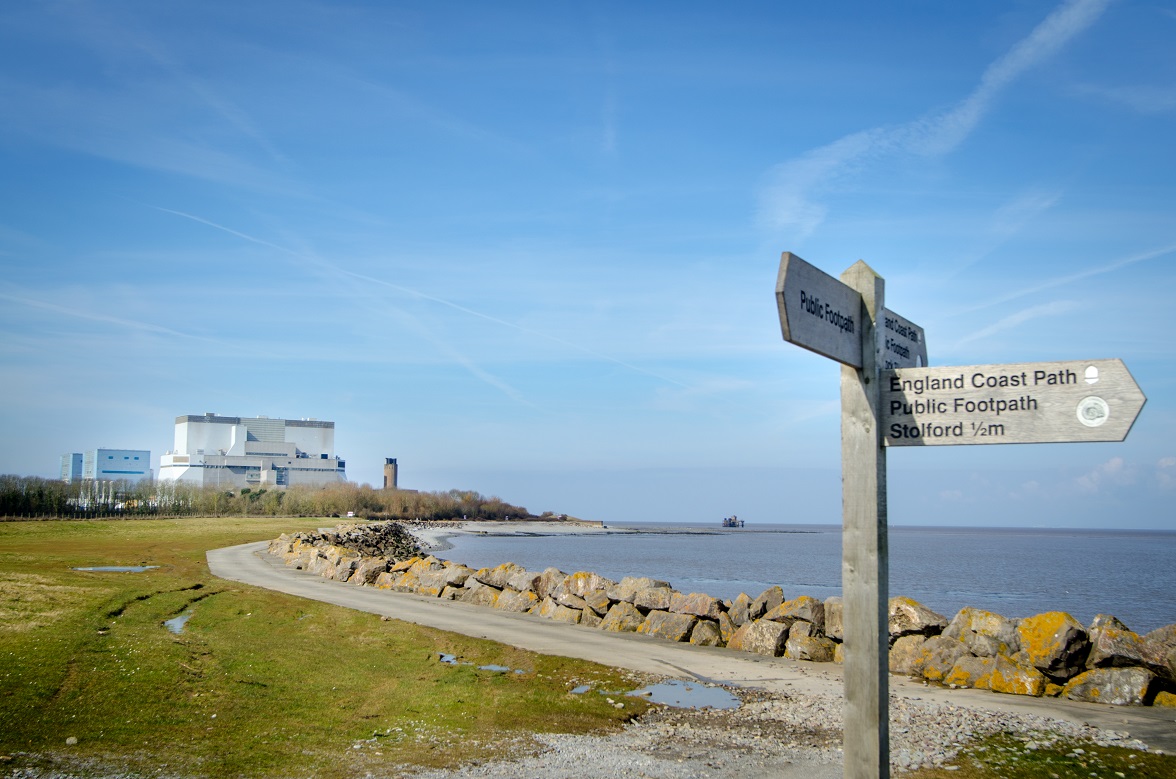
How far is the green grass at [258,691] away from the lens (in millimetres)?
7109

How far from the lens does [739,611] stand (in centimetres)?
1492

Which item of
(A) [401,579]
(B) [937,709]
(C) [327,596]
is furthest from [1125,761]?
(A) [401,579]

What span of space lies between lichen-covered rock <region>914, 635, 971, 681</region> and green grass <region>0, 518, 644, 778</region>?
409 centimetres

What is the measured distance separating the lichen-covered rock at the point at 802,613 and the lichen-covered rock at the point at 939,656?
201cm

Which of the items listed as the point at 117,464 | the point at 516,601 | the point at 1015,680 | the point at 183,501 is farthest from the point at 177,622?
the point at 117,464

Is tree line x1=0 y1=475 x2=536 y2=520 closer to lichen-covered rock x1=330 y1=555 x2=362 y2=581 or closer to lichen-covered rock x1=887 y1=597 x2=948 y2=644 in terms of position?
lichen-covered rock x1=330 y1=555 x2=362 y2=581

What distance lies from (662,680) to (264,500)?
313 feet

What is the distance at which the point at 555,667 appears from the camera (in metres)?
11.7

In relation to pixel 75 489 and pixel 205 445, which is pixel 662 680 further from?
pixel 205 445

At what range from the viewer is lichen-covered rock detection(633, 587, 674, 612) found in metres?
15.8

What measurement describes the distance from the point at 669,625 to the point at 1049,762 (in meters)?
8.08

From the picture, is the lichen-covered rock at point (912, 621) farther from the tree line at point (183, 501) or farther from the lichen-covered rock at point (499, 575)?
the tree line at point (183, 501)

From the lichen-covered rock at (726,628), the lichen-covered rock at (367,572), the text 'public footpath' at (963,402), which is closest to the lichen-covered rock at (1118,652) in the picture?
the lichen-covered rock at (726,628)

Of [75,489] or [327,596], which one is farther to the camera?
[75,489]
